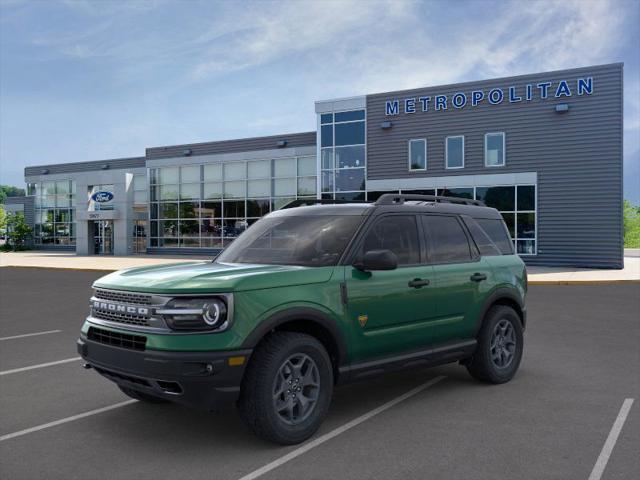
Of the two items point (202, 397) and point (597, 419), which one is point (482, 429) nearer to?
point (597, 419)

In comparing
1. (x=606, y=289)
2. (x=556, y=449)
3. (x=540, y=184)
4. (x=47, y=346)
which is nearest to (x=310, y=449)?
(x=556, y=449)

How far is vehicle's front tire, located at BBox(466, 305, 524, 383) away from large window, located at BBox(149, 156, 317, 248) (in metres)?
27.4

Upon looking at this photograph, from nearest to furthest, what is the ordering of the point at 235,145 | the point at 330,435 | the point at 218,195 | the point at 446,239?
the point at 330,435 < the point at 446,239 < the point at 235,145 < the point at 218,195

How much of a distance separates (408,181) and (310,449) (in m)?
25.5

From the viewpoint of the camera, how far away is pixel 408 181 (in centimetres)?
2919

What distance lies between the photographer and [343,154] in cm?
3094

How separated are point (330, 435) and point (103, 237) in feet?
135

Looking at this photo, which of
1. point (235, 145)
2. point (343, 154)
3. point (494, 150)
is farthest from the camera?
point (235, 145)

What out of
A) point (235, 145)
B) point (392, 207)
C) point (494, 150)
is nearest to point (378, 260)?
point (392, 207)

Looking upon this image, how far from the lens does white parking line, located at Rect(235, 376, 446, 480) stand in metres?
4.05

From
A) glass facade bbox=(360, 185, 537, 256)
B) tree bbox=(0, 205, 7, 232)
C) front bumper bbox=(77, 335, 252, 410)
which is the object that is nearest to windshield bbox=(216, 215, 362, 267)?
front bumper bbox=(77, 335, 252, 410)

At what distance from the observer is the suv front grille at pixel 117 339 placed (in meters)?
4.39

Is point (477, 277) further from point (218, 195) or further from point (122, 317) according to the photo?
point (218, 195)

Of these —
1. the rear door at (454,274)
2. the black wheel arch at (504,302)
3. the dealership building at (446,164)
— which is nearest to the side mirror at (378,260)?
the rear door at (454,274)
